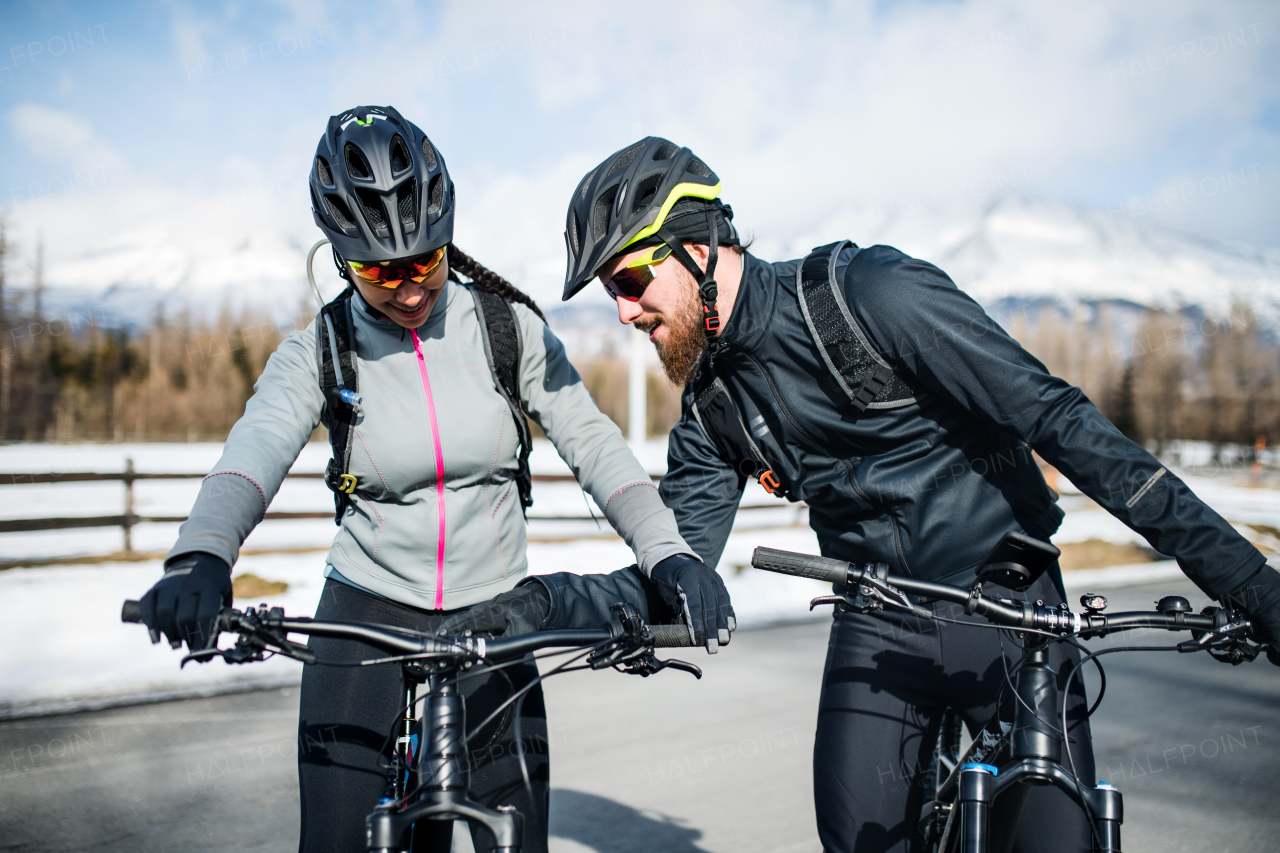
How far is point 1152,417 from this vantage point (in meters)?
65.7

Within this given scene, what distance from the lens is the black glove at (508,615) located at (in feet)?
5.85

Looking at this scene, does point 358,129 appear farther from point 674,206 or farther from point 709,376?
point 709,376

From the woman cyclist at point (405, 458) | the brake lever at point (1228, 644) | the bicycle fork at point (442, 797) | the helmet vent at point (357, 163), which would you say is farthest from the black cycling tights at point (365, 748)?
the brake lever at point (1228, 644)

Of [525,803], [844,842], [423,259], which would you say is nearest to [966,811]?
[844,842]

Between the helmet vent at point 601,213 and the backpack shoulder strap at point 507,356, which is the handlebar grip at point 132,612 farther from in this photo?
the helmet vent at point 601,213

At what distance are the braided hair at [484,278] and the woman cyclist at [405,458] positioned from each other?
0.35 feet

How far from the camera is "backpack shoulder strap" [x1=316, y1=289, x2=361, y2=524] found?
7.66ft

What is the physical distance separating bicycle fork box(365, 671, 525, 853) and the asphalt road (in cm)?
259

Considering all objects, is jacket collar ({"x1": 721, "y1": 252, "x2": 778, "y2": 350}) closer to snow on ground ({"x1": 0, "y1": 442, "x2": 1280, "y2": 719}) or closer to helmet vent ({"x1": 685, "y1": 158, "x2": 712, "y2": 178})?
helmet vent ({"x1": 685, "y1": 158, "x2": 712, "y2": 178})

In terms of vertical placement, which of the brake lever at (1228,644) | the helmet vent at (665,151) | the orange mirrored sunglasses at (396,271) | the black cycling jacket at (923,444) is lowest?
the brake lever at (1228,644)

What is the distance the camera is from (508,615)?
73.5 inches

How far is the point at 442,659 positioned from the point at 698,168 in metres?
1.63

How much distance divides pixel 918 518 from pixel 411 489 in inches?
53.0

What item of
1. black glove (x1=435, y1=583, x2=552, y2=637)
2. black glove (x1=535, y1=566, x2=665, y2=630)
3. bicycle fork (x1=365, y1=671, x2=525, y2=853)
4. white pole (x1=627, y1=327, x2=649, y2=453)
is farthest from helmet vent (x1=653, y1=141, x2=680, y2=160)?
white pole (x1=627, y1=327, x2=649, y2=453)
